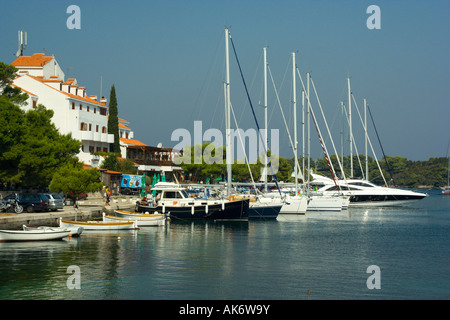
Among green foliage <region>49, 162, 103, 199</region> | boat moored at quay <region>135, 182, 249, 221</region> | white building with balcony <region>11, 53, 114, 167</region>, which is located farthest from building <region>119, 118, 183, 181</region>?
green foliage <region>49, 162, 103, 199</region>

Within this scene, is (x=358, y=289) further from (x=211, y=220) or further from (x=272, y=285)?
(x=211, y=220)

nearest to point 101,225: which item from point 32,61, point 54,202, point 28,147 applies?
point 54,202

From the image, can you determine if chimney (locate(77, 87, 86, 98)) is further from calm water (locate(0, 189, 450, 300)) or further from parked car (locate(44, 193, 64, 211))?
calm water (locate(0, 189, 450, 300))

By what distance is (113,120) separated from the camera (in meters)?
92.8

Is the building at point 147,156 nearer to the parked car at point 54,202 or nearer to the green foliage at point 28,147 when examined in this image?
the green foliage at point 28,147

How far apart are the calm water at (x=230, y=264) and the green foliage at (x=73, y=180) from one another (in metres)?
8.06

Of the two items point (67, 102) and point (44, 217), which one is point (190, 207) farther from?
point (67, 102)

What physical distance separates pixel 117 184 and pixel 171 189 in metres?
27.7

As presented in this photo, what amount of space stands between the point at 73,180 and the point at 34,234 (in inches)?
555

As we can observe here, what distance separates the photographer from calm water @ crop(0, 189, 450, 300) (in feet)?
82.4

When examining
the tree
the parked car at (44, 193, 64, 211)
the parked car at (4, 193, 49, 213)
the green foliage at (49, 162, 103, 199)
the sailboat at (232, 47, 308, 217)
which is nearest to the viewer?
the parked car at (4, 193, 49, 213)

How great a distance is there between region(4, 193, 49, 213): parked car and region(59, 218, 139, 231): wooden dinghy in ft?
22.1

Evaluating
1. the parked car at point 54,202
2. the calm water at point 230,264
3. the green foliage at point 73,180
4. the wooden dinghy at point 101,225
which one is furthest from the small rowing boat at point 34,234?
the green foliage at point 73,180
